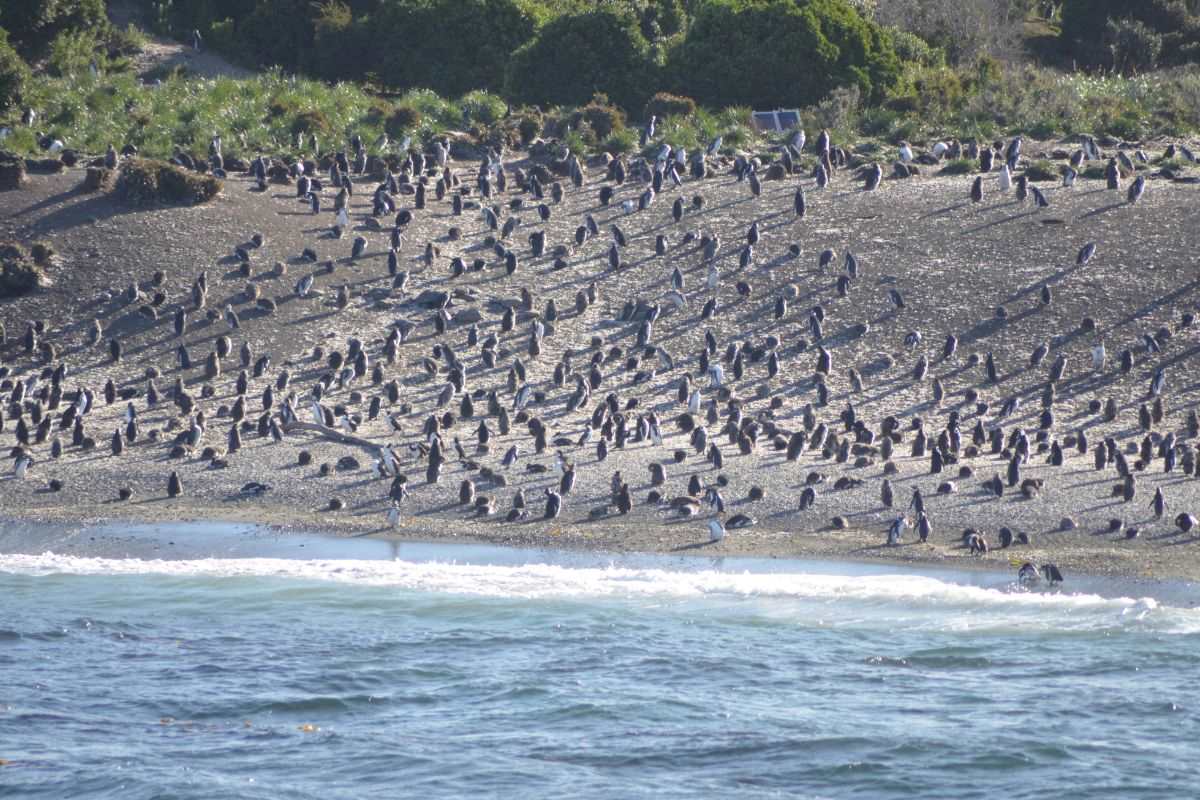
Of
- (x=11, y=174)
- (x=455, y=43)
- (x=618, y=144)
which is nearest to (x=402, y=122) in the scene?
(x=618, y=144)

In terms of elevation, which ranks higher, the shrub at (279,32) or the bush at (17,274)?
the shrub at (279,32)

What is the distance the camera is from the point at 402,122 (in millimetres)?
33219

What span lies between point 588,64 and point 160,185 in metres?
11.8

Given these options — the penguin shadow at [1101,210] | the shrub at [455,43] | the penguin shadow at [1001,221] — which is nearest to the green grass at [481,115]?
the penguin shadow at [1001,221]

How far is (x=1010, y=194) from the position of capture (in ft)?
91.1

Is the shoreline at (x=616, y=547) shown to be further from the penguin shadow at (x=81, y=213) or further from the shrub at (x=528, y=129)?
the shrub at (x=528, y=129)

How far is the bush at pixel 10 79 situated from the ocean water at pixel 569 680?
16.2 metres

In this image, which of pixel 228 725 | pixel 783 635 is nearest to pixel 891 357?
pixel 783 635

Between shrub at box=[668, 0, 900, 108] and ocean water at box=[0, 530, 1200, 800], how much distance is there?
20184 millimetres

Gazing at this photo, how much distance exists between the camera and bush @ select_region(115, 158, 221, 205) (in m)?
27.2

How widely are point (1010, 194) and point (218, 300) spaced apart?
39.9 feet

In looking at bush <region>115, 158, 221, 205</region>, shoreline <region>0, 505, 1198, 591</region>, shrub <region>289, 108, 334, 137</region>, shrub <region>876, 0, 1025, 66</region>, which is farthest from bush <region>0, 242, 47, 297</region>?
shrub <region>876, 0, 1025, 66</region>

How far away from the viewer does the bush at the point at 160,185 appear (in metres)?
27.2

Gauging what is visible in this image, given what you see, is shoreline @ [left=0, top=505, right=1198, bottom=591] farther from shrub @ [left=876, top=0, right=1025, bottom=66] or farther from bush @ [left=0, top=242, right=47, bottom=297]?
shrub @ [left=876, top=0, right=1025, bottom=66]
